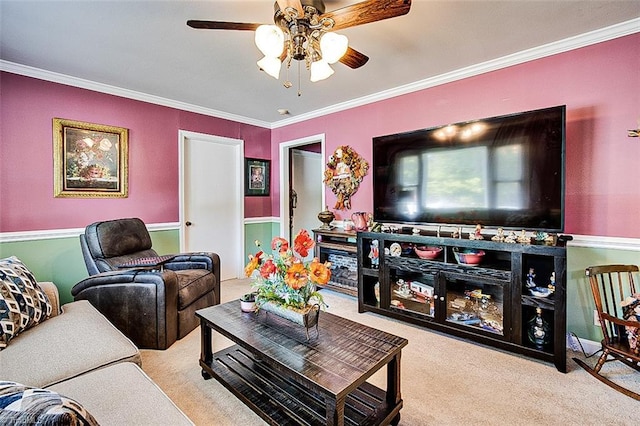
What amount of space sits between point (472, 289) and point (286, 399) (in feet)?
6.08

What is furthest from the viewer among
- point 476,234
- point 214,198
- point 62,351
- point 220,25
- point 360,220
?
point 214,198

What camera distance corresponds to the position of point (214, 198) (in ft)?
14.3

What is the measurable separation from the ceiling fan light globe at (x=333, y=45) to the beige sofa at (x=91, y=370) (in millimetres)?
1858

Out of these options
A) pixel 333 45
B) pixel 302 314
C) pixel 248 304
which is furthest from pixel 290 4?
pixel 248 304

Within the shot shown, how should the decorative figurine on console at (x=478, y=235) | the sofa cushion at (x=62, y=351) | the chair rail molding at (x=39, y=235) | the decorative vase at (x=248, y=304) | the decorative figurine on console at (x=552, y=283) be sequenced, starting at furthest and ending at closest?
the chair rail molding at (x=39, y=235)
the decorative figurine on console at (x=478, y=235)
the decorative figurine on console at (x=552, y=283)
the decorative vase at (x=248, y=304)
the sofa cushion at (x=62, y=351)

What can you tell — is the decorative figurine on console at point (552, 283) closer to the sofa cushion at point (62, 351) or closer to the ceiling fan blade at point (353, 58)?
the ceiling fan blade at point (353, 58)

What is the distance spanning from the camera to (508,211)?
2.42 metres

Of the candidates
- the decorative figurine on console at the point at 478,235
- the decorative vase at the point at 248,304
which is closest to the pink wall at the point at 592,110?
the decorative figurine on console at the point at 478,235

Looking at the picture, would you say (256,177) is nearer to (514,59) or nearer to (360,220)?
(360,220)

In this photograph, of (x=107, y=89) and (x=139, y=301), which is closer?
(x=139, y=301)

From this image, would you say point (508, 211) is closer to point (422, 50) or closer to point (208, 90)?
point (422, 50)

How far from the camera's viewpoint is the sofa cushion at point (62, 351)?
1268 millimetres

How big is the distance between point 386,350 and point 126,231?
9.24 ft

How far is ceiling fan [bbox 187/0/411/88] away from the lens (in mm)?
1507
